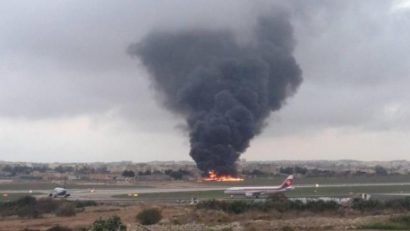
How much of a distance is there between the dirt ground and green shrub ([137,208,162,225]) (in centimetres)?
63

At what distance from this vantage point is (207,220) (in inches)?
2293

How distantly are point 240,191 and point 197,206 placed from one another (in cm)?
2627

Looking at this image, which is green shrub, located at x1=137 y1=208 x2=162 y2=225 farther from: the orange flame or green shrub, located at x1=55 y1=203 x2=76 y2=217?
the orange flame

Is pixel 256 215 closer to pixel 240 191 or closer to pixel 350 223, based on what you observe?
pixel 350 223

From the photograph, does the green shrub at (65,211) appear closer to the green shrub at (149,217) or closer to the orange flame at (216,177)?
the green shrub at (149,217)

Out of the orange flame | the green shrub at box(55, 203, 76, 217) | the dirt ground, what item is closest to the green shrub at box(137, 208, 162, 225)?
the dirt ground

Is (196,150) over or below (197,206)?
over

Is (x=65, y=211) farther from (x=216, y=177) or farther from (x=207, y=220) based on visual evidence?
(x=216, y=177)

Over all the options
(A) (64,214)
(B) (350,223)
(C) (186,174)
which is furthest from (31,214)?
(C) (186,174)

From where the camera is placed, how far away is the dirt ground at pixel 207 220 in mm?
52062

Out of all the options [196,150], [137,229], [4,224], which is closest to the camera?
[137,229]

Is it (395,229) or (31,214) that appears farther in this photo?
(31,214)

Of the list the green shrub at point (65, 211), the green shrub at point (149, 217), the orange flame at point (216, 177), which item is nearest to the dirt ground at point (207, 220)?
the green shrub at point (149, 217)

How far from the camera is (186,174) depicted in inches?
6747
